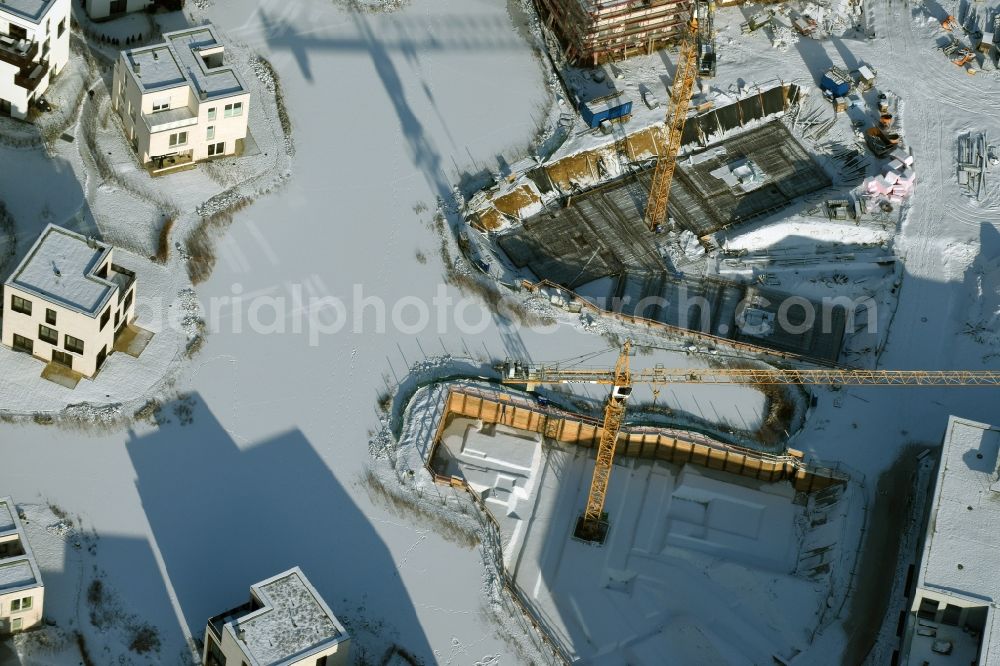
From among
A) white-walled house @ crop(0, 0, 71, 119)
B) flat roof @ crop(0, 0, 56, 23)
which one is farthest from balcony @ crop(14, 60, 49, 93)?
flat roof @ crop(0, 0, 56, 23)

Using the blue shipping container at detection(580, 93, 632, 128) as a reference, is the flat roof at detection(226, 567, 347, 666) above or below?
below

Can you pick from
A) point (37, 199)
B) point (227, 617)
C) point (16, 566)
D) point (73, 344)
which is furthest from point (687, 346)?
point (16, 566)

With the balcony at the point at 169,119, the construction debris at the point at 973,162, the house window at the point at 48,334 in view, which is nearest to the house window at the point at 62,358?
the house window at the point at 48,334

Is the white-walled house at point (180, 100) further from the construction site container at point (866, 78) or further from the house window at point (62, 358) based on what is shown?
the construction site container at point (866, 78)

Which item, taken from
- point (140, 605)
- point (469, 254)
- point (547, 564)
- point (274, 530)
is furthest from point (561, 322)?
point (140, 605)

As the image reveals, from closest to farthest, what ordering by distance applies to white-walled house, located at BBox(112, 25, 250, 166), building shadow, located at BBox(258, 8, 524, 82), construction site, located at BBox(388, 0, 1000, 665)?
construction site, located at BBox(388, 0, 1000, 665)
white-walled house, located at BBox(112, 25, 250, 166)
building shadow, located at BBox(258, 8, 524, 82)

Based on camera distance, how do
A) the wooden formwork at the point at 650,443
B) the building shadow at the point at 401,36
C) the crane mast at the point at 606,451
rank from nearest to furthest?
the crane mast at the point at 606,451 < the wooden formwork at the point at 650,443 < the building shadow at the point at 401,36

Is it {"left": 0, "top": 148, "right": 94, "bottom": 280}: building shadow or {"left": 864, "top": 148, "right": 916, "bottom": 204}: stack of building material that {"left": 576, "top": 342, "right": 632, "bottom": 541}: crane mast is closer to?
{"left": 864, "top": 148, "right": 916, "bottom": 204}: stack of building material
